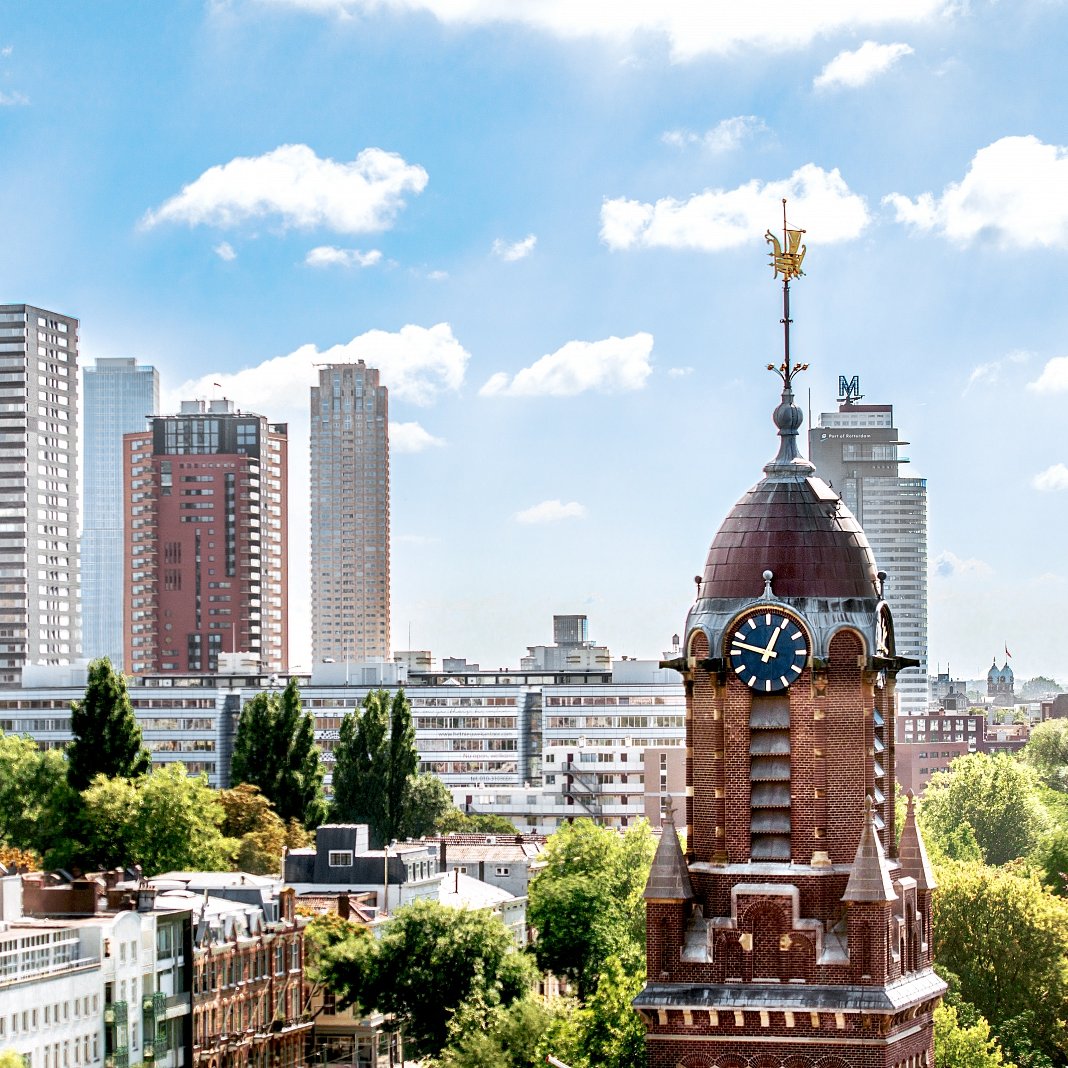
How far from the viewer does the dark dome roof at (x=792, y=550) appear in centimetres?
7269

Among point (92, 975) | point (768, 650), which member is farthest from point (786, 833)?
point (92, 975)

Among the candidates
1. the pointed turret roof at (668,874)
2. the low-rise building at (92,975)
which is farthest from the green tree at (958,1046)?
the pointed turret roof at (668,874)

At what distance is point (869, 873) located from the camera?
7056cm

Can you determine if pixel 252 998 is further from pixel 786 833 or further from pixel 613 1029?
pixel 786 833

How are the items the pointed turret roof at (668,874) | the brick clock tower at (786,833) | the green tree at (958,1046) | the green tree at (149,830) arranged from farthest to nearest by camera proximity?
the green tree at (149,830), the green tree at (958,1046), the pointed turret roof at (668,874), the brick clock tower at (786,833)

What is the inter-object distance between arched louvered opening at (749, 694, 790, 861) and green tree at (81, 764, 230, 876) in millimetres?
123912

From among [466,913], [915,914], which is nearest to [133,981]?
[466,913]

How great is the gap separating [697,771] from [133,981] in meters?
72.4

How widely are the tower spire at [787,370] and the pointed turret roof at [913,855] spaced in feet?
30.9

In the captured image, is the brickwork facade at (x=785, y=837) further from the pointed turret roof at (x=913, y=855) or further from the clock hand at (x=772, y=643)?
the pointed turret roof at (x=913, y=855)

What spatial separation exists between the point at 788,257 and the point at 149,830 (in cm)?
12442

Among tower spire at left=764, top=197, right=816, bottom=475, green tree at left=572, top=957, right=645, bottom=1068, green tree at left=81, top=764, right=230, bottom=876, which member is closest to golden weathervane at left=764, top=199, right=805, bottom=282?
tower spire at left=764, top=197, right=816, bottom=475

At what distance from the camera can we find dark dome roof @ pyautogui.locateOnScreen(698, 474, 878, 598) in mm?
72688

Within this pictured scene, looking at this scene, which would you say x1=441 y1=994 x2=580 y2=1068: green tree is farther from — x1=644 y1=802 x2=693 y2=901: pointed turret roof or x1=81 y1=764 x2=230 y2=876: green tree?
x1=81 y1=764 x2=230 y2=876: green tree
